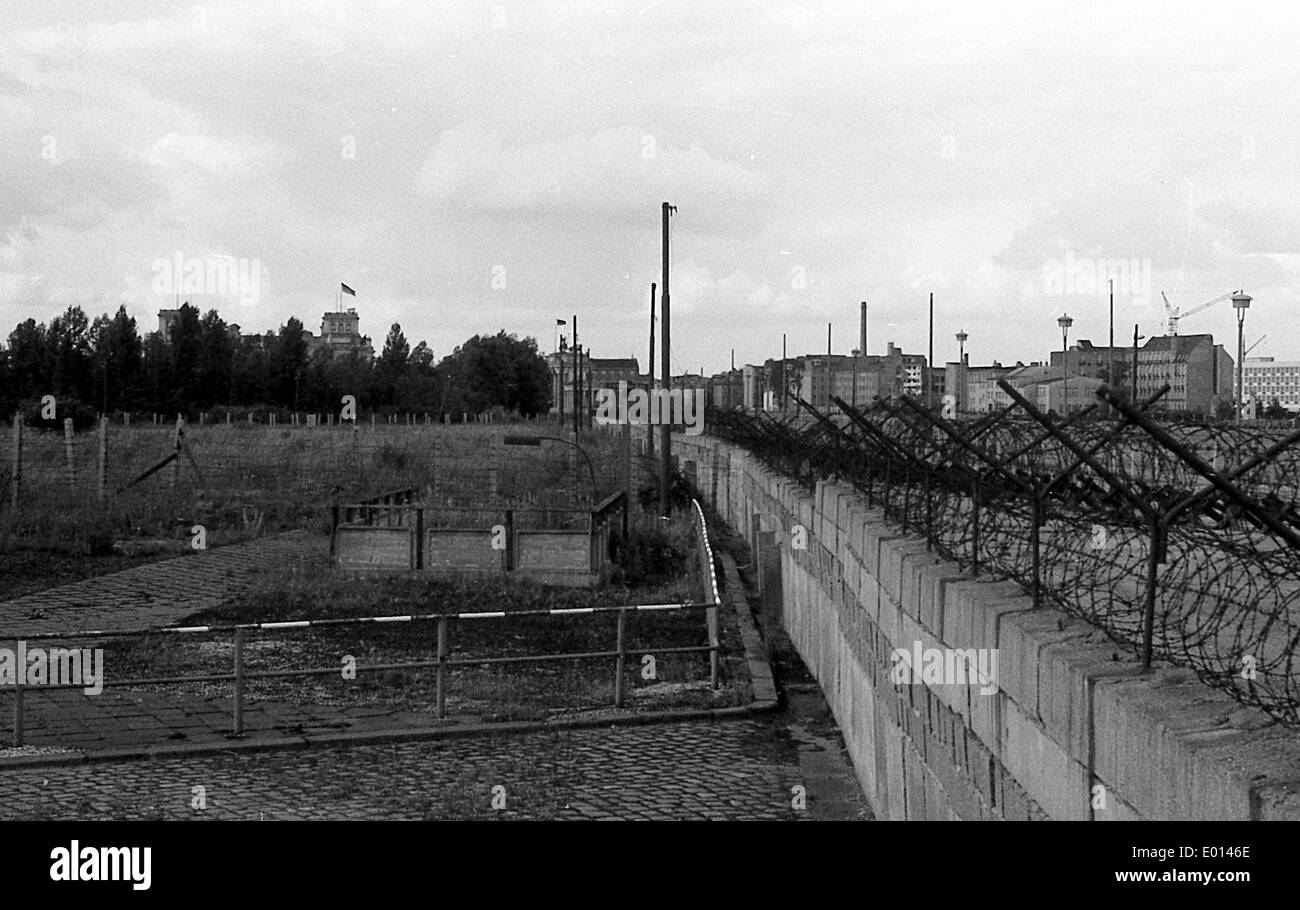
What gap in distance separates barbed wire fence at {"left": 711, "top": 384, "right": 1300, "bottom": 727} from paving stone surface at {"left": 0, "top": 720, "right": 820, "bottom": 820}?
2.28 m

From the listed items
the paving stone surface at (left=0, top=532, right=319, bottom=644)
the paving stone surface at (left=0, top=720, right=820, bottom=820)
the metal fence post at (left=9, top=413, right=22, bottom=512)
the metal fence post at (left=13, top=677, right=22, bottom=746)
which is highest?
the metal fence post at (left=9, top=413, right=22, bottom=512)

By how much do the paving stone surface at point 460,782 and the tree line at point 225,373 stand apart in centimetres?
4977

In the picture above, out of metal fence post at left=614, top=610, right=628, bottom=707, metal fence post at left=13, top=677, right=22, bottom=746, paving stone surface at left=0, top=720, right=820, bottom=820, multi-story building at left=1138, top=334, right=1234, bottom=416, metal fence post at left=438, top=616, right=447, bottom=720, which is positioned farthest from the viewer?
multi-story building at left=1138, top=334, right=1234, bottom=416

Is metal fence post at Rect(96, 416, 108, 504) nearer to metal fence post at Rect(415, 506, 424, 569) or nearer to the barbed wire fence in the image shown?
metal fence post at Rect(415, 506, 424, 569)

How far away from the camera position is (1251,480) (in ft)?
15.3

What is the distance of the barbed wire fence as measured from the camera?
3855 millimetres

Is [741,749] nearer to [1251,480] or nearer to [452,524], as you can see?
[1251,480]

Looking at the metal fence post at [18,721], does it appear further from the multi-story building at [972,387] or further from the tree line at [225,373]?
the tree line at [225,373]

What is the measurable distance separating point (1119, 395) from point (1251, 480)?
1.27 m

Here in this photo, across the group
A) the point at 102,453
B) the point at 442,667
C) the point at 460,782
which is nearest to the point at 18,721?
the point at 442,667

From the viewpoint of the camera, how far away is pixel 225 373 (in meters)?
84.1

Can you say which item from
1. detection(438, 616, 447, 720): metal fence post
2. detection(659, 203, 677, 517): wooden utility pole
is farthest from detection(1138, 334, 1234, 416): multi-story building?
detection(438, 616, 447, 720): metal fence post

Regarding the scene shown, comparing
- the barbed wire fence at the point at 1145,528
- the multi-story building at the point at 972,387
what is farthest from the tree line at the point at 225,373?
the barbed wire fence at the point at 1145,528
